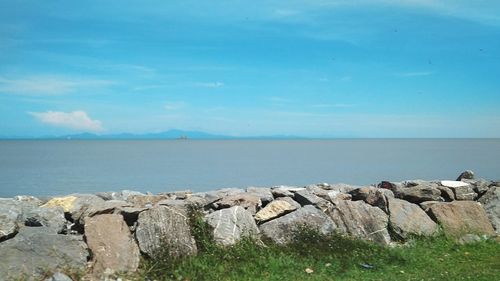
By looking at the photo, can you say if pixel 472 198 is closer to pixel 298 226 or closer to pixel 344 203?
pixel 344 203

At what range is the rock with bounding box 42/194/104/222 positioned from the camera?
38.8ft

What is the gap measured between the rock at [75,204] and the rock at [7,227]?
3.93 feet

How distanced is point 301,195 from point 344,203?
1.15m

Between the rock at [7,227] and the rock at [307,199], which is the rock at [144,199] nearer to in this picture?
the rock at [7,227]

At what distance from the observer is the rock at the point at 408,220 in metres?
13.9

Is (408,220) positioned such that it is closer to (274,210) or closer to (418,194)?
(418,194)

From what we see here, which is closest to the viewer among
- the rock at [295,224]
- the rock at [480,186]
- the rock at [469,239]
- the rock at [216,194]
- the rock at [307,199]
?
the rock at [295,224]

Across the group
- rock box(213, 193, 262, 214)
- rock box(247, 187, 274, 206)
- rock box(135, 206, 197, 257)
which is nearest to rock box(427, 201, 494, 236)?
rock box(247, 187, 274, 206)

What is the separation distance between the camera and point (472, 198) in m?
15.8

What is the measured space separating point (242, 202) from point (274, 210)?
78cm

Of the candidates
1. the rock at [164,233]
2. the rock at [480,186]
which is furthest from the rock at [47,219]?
the rock at [480,186]

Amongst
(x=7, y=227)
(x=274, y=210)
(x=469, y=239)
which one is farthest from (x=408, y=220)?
(x=7, y=227)

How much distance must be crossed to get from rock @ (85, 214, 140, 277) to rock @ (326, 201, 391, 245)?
499 centimetres

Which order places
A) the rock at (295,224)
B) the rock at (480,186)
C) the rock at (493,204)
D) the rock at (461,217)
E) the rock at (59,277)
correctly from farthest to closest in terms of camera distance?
1. the rock at (480,186)
2. the rock at (493,204)
3. the rock at (461,217)
4. the rock at (295,224)
5. the rock at (59,277)
